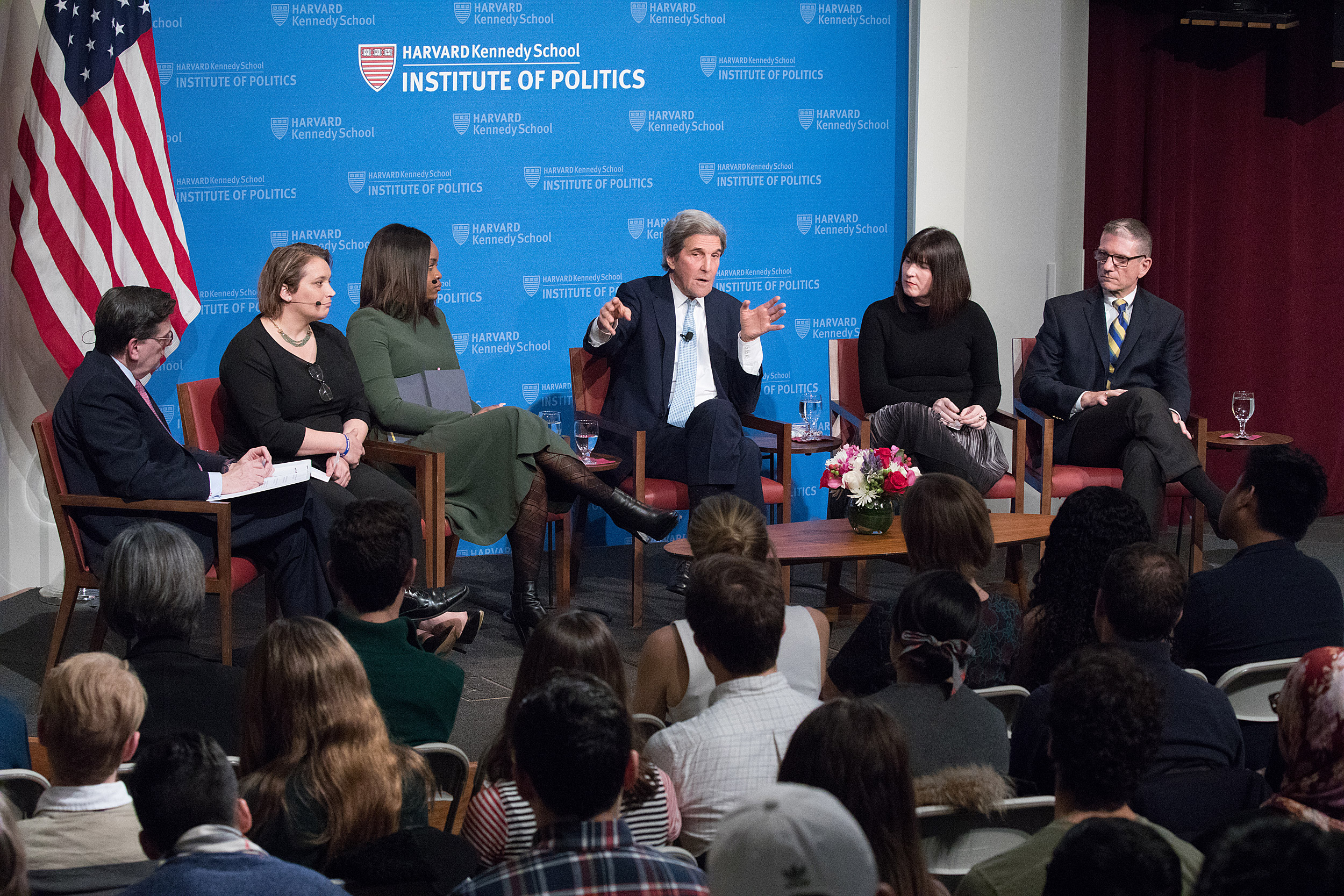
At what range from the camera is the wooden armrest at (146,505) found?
3.68m

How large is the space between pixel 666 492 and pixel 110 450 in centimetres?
188

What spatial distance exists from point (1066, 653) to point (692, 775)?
1059mm

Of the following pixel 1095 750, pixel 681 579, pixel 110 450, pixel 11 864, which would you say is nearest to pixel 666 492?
pixel 681 579

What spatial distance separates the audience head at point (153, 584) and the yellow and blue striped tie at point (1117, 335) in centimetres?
387

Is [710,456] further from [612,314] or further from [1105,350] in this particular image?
[1105,350]

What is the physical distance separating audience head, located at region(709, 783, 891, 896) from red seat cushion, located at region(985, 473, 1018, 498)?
4.07 m

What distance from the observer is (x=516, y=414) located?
4.58m

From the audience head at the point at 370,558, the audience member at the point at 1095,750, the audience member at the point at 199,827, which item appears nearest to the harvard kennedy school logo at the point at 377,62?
the audience head at the point at 370,558

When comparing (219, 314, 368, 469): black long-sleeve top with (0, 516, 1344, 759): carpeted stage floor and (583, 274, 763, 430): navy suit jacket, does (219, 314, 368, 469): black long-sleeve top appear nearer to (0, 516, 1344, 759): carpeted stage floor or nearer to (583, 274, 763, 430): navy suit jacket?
(0, 516, 1344, 759): carpeted stage floor

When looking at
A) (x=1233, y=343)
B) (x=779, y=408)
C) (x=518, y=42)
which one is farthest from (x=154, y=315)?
(x=1233, y=343)

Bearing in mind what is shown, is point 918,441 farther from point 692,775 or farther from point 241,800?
point 241,800

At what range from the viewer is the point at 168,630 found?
102 inches

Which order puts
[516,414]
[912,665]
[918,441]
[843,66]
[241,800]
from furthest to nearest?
[843,66]
[918,441]
[516,414]
[912,665]
[241,800]

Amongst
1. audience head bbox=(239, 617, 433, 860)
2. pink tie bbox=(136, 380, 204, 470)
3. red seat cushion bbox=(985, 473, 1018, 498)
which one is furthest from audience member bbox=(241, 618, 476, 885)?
red seat cushion bbox=(985, 473, 1018, 498)
